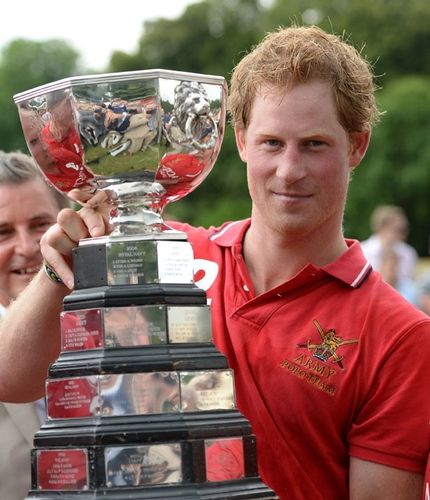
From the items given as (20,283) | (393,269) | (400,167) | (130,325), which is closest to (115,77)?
(130,325)

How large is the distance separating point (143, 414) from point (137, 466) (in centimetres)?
13

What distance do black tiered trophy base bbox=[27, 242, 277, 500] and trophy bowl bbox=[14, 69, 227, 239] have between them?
219 millimetres

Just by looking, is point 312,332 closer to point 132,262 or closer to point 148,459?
point 132,262

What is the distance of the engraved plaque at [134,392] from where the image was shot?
3.09 m

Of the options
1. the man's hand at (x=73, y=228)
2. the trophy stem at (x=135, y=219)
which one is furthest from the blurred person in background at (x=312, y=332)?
the trophy stem at (x=135, y=219)

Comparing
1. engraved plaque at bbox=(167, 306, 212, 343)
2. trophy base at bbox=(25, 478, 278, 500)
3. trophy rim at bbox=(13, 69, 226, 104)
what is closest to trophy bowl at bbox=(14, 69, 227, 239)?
trophy rim at bbox=(13, 69, 226, 104)

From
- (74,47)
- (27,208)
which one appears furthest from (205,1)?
(27,208)

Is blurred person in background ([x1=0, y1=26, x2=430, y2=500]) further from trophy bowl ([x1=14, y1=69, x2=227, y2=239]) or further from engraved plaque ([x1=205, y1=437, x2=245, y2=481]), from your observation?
engraved plaque ([x1=205, y1=437, x2=245, y2=481])

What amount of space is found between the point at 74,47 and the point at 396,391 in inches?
2764

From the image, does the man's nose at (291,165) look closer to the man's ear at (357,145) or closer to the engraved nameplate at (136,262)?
the man's ear at (357,145)

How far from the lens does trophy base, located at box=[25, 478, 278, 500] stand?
3.01m

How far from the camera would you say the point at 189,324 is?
126 inches

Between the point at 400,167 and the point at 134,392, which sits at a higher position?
the point at 400,167

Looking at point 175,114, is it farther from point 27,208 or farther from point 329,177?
point 27,208
